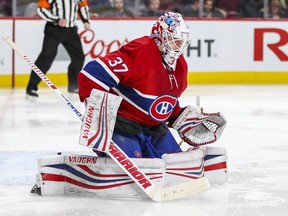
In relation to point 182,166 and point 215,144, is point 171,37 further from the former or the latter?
point 215,144

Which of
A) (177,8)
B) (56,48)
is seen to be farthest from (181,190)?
(177,8)

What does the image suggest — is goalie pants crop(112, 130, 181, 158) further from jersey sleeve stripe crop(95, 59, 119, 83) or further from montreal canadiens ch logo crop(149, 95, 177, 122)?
jersey sleeve stripe crop(95, 59, 119, 83)

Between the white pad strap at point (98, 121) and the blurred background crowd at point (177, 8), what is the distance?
510 centimetres

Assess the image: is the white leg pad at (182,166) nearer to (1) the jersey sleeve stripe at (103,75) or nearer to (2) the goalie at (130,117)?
(2) the goalie at (130,117)

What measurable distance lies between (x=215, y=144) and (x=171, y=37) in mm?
1717

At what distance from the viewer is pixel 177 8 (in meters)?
9.30

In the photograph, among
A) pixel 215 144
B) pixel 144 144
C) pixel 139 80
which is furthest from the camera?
pixel 215 144

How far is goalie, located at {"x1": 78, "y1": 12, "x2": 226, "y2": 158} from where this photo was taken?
154 inches

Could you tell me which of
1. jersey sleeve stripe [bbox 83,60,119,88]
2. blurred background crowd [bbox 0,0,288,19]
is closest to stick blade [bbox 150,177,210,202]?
jersey sleeve stripe [bbox 83,60,119,88]

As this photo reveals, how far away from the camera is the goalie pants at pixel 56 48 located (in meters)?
8.05

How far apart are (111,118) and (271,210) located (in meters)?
0.75

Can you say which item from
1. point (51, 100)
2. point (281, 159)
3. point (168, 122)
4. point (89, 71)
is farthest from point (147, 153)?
point (51, 100)

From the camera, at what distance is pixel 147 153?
419cm

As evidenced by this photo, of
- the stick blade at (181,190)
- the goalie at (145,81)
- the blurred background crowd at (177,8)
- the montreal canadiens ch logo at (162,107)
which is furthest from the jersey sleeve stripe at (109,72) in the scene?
the blurred background crowd at (177,8)
